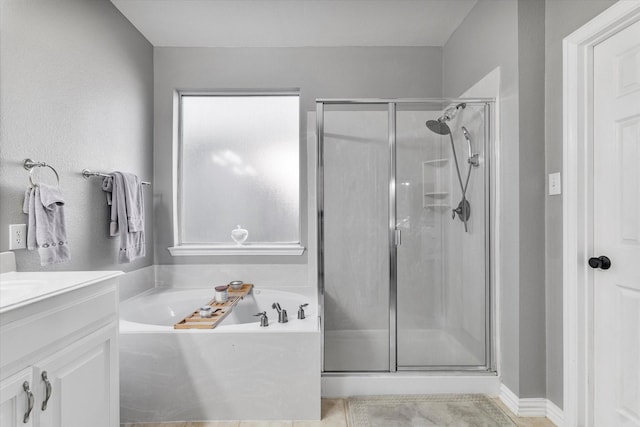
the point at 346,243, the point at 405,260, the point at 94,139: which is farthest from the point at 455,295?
the point at 94,139

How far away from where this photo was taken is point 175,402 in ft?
6.30

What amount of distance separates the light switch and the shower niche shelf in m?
0.55

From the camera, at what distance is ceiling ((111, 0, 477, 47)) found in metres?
2.44

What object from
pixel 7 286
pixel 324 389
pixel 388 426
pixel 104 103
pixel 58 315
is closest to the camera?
pixel 58 315

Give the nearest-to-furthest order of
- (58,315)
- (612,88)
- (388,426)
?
(58,315)
(612,88)
(388,426)

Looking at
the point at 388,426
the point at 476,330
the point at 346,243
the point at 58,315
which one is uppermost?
the point at 346,243

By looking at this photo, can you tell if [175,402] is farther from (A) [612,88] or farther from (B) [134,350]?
(A) [612,88]

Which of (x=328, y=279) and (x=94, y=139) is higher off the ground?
(x=94, y=139)

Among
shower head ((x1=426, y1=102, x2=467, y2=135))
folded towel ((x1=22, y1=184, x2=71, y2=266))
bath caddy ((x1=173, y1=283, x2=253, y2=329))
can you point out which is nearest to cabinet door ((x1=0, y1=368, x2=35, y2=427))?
folded towel ((x1=22, y1=184, x2=71, y2=266))

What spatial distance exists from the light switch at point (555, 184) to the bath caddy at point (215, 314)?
Answer: 75.4 inches

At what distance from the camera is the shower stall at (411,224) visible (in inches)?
87.4

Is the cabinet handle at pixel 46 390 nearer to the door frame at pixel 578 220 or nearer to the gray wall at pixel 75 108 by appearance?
the gray wall at pixel 75 108

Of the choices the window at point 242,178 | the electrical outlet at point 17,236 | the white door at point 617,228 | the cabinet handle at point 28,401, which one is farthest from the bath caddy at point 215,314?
the white door at point 617,228

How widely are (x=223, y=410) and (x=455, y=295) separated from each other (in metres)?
1.48
